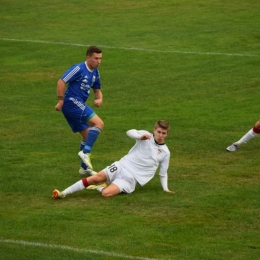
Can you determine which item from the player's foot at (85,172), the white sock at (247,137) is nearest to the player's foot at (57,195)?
the player's foot at (85,172)

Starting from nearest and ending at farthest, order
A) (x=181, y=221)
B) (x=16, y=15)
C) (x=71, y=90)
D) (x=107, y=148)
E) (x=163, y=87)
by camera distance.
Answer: (x=181, y=221), (x=71, y=90), (x=107, y=148), (x=163, y=87), (x=16, y=15)

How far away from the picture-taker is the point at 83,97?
55.4 feet

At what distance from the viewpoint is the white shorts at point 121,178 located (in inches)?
580

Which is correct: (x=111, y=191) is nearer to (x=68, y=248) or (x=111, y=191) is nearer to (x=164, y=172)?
(x=164, y=172)

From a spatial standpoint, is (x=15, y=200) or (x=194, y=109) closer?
(x=15, y=200)

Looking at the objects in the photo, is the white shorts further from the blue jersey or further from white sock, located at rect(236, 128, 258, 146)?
white sock, located at rect(236, 128, 258, 146)

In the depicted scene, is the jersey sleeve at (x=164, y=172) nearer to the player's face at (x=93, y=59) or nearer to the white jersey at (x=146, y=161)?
the white jersey at (x=146, y=161)

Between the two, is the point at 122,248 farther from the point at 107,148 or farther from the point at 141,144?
the point at 107,148

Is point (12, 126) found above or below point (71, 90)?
below

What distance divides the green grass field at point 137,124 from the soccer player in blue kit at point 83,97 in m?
0.80

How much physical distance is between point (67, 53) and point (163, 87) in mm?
6391

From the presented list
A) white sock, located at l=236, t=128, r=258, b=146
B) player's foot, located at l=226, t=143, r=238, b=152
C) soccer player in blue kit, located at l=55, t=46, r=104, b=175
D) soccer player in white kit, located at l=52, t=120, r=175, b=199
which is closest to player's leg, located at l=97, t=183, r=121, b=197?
soccer player in white kit, located at l=52, t=120, r=175, b=199

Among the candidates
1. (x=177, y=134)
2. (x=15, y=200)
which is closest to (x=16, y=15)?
(x=177, y=134)

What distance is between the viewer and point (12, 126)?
2134cm
